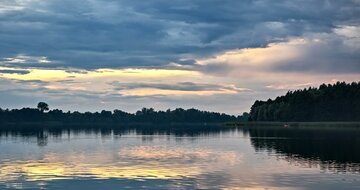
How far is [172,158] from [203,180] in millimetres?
22019

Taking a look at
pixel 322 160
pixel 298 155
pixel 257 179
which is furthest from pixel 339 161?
pixel 257 179

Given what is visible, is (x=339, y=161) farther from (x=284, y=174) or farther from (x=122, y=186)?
(x=122, y=186)

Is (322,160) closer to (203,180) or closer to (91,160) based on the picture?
(203,180)

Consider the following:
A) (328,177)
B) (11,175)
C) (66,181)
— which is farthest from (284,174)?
(11,175)

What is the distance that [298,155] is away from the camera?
2788 inches

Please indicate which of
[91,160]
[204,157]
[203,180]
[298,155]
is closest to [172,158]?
[204,157]

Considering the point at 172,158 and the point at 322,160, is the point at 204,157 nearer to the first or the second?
the point at 172,158

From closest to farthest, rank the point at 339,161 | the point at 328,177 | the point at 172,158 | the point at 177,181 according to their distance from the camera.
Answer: the point at 177,181 < the point at 328,177 < the point at 339,161 < the point at 172,158

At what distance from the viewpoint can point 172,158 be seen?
2623 inches

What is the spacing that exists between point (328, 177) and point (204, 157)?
23368 millimetres

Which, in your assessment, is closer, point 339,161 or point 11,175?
point 11,175

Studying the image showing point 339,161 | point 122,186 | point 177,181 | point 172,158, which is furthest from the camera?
point 172,158

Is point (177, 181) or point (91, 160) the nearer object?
point (177, 181)

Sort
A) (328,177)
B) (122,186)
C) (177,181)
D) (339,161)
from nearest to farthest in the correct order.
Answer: (122,186)
(177,181)
(328,177)
(339,161)
